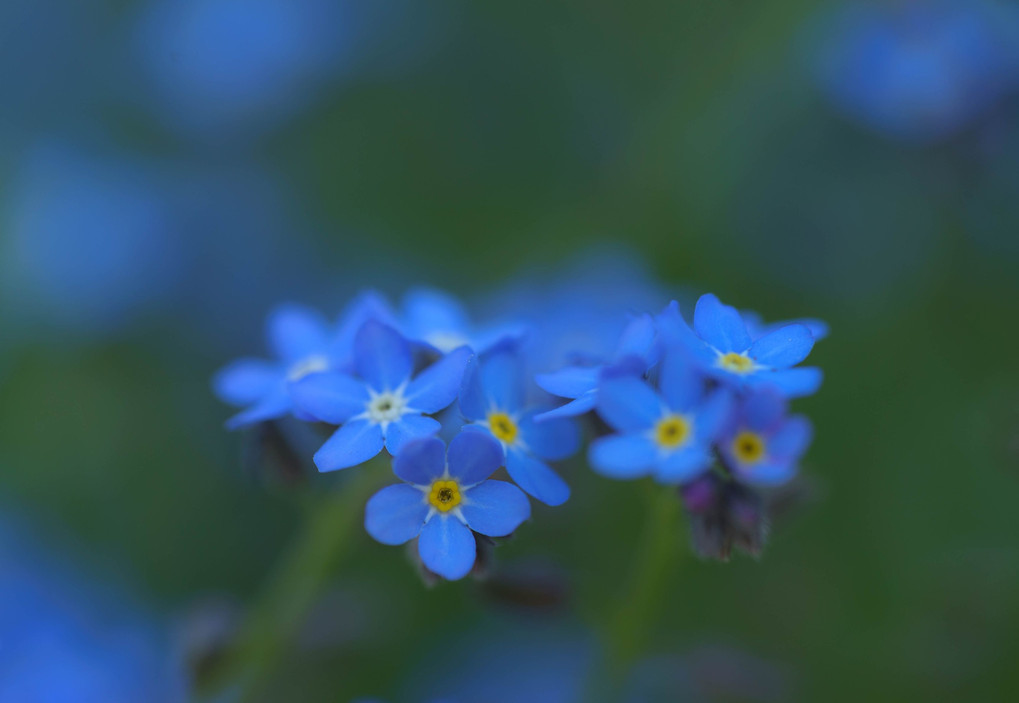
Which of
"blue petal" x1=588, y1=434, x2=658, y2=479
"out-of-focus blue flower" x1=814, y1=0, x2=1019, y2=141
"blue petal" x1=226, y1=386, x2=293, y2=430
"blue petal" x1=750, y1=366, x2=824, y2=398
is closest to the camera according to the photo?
"blue petal" x1=588, y1=434, x2=658, y2=479

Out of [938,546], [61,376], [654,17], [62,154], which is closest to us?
[938,546]

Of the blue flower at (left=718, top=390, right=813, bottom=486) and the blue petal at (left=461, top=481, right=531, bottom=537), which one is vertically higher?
the blue flower at (left=718, top=390, right=813, bottom=486)

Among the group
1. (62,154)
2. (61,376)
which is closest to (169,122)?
(62,154)

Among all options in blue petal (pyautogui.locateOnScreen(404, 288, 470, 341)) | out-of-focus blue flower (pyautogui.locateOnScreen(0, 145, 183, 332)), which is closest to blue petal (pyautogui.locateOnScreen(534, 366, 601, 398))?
blue petal (pyautogui.locateOnScreen(404, 288, 470, 341))

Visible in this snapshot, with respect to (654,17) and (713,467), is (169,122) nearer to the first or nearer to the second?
(654,17)

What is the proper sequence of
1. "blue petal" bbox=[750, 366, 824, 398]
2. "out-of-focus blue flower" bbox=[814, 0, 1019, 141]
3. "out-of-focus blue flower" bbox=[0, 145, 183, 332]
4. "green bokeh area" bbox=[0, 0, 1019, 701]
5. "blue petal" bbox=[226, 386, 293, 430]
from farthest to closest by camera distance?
"out-of-focus blue flower" bbox=[0, 145, 183, 332]
"out-of-focus blue flower" bbox=[814, 0, 1019, 141]
"green bokeh area" bbox=[0, 0, 1019, 701]
"blue petal" bbox=[226, 386, 293, 430]
"blue petal" bbox=[750, 366, 824, 398]

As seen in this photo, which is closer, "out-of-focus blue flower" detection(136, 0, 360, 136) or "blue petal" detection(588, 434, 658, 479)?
"blue petal" detection(588, 434, 658, 479)

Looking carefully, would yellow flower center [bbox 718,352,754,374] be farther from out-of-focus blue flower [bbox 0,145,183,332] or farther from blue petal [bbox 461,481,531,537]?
out-of-focus blue flower [bbox 0,145,183,332]
